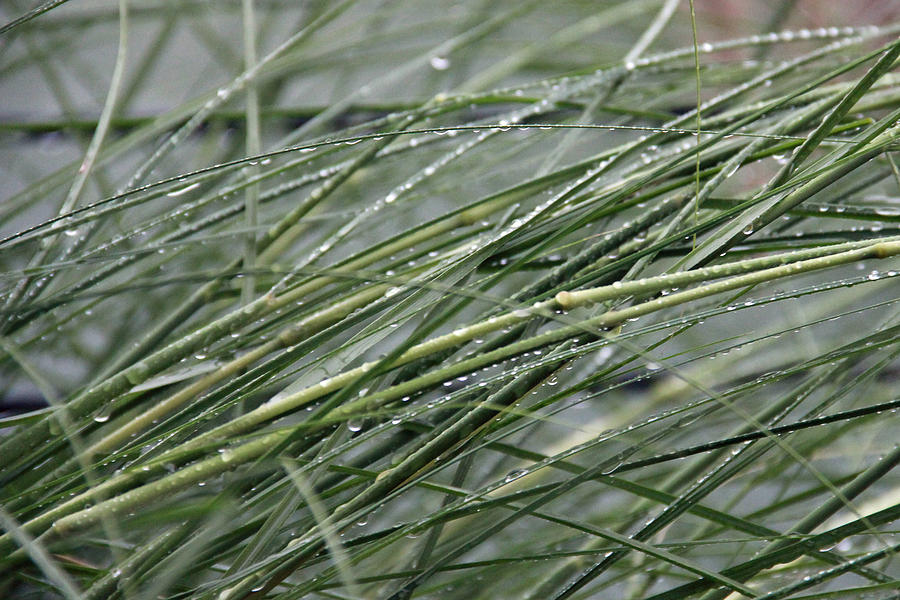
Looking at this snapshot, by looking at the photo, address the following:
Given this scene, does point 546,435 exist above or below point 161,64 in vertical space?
below

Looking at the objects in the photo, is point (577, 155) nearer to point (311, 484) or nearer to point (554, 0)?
point (554, 0)

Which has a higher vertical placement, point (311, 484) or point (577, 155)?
point (577, 155)

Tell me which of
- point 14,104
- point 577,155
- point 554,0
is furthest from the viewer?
point 14,104

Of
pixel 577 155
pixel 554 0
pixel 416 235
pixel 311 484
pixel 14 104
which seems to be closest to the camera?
pixel 311 484

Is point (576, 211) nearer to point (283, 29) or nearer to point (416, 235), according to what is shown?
point (416, 235)

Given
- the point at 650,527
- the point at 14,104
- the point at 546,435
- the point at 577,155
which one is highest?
the point at 14,104

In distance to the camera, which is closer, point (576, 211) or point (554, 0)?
point (576, 211)

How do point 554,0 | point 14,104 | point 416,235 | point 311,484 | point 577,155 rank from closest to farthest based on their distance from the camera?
1. point 311,484
2. point 416,235
3. point 554,0
4. point 577,155
5. point 14,104

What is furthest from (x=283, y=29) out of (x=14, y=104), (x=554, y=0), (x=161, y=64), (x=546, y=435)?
(x=546, y=435)

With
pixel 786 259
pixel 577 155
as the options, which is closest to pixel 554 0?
pixel 577 155
